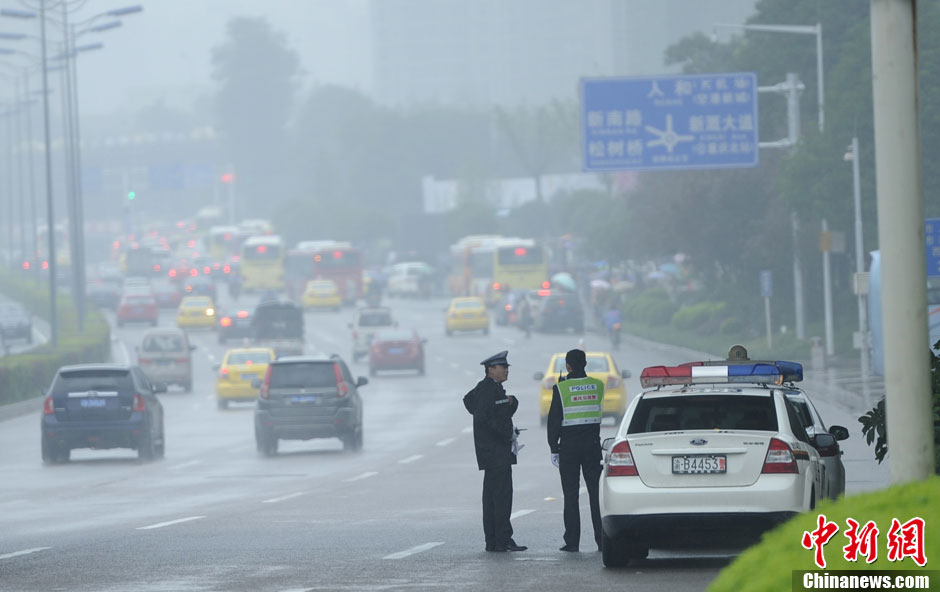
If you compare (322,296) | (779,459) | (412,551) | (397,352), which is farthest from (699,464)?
(322,296)

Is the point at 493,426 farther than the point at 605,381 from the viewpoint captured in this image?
No

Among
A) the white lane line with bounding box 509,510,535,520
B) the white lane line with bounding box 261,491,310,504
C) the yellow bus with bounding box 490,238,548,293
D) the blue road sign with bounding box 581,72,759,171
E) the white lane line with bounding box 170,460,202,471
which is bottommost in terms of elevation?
the white lane line with bounding box 170,460,202,471

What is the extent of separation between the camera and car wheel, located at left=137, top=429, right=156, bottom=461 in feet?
104

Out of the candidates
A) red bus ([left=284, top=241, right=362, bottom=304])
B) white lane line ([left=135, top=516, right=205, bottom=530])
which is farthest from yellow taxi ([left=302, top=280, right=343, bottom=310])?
white lane line ([left=135, top=516, right=205, bottom=530])

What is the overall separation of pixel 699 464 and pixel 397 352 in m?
44.8

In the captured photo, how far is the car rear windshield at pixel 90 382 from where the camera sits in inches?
1232

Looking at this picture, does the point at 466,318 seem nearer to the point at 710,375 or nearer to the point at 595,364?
the point at 595,364

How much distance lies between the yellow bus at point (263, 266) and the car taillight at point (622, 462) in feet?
324

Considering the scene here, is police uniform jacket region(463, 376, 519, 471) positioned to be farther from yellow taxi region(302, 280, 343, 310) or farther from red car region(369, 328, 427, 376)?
yellow taxi region(302, 280, 343, 310)

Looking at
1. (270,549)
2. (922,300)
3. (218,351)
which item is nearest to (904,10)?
(922,300)

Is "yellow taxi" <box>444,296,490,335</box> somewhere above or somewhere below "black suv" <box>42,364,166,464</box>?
above

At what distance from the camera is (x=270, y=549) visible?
51.7 feet

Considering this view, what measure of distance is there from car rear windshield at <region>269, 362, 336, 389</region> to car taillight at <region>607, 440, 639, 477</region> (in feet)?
64.8

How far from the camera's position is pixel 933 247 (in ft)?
79.6
